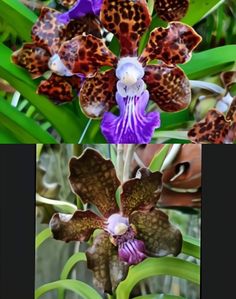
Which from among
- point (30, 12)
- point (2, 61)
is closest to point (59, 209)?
point (2, 61)

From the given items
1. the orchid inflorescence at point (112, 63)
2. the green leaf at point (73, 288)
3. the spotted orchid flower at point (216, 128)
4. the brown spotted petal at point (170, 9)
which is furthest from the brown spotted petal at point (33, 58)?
the green leaf at point (73, 288)

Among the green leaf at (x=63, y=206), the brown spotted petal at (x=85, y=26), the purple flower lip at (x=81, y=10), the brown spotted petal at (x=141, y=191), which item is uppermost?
the purple flower lip at (x=81, y=10)

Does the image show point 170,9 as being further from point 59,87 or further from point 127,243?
point 127,243

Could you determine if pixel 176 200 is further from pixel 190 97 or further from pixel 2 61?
pixel 2 61

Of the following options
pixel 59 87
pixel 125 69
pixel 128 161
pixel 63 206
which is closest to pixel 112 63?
pixel 125 69

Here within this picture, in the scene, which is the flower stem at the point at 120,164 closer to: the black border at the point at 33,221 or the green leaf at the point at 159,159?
the green leaf at the point at 159,159

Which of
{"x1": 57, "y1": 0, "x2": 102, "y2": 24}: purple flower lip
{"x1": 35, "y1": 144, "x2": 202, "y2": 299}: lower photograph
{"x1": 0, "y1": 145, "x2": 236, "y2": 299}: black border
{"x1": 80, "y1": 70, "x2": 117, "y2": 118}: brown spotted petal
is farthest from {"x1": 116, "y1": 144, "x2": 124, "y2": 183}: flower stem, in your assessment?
{"x1": 57, "y1": 0, "x2": 102, "y2": 24}: purple flower lip
